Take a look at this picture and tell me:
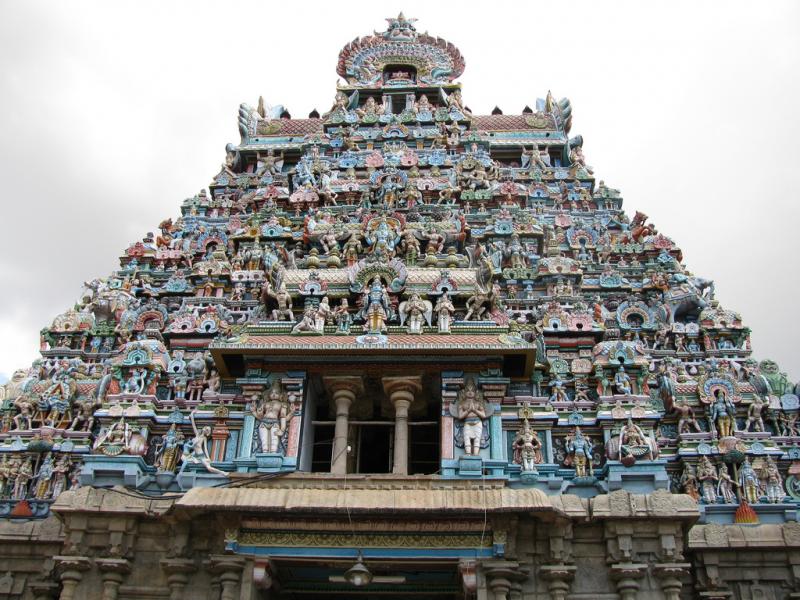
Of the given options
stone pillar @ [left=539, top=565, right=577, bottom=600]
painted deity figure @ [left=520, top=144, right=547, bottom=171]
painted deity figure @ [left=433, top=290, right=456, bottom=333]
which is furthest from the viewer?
painted deity figure @ [left=520, top=144, right=547, bottom=171]

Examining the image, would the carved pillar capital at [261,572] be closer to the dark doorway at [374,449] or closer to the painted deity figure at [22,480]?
the dark doorway at [374,449]

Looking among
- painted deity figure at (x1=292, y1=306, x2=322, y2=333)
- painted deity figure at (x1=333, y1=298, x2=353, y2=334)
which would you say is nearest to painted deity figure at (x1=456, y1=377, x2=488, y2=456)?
painted deity figure at (x1=333, y1=298, x2=353, y2=334)

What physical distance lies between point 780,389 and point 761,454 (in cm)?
207

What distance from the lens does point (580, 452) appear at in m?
16.2

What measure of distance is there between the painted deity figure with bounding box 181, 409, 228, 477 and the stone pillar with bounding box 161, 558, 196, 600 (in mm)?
1811

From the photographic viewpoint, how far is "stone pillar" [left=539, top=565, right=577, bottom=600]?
46.8 ft

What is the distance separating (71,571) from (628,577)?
32.9 ft

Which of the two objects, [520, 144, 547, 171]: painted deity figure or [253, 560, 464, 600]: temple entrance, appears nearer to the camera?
[253, 560, 464, 600]: temple entrance

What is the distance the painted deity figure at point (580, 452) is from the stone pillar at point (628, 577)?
7.10 feet

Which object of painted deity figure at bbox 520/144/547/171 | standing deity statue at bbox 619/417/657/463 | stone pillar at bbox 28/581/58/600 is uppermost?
painted deity figure at bbox 520/144/547/171

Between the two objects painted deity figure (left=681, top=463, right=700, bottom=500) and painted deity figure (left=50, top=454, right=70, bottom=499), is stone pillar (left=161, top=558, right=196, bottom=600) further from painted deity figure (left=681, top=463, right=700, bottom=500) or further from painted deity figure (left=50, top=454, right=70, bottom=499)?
painted deity figure (left=681, top=463, right=700, bottom=500)

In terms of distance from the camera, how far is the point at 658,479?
15.2 m

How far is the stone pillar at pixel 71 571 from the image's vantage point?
14.6m

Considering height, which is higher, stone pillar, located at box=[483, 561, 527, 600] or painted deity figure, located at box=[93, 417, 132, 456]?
painted deity figure, located at box=[93, 417, 132, 456]
